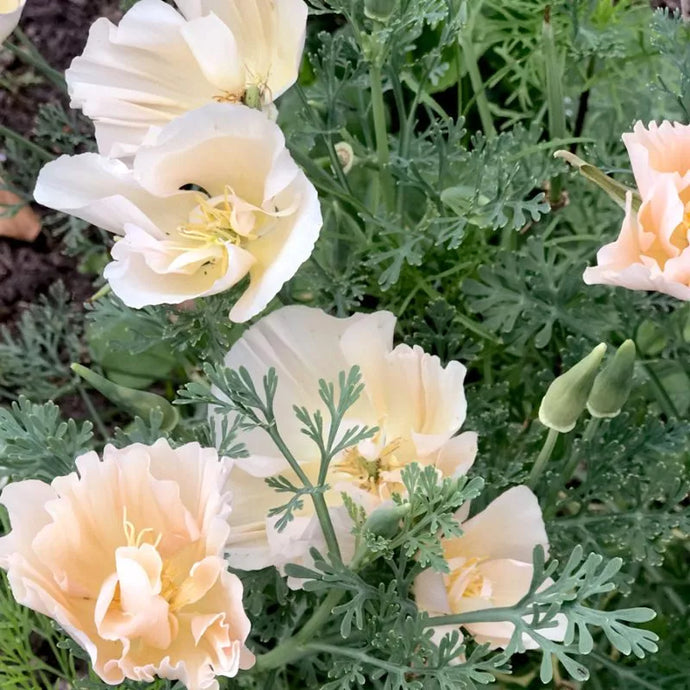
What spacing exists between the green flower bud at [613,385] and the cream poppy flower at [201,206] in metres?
0.18

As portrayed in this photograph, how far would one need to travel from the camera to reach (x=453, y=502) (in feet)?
1.38

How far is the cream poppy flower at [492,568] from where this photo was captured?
0.47 m

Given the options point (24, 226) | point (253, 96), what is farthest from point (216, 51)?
point (24, 226)

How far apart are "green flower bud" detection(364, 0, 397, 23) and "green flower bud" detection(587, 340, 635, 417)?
0.25 meters

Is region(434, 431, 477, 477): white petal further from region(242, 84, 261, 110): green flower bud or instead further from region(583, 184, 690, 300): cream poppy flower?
region(242, 84, 261, 110): green flower bud

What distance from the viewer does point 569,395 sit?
0.47m

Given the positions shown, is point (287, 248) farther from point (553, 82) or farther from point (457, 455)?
point (553, 82)

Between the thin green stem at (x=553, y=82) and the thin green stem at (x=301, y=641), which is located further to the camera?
the thin green stem at (x=553, y=82)

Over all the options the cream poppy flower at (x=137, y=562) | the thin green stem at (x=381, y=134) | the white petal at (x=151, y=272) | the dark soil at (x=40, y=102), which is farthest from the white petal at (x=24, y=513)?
the dark soil at (x=40, y=102)

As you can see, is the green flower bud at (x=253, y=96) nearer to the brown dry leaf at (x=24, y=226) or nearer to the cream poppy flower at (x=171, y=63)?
the cream poppy flower at (x=171, y=63)

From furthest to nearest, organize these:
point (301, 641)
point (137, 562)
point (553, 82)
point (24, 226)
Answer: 1. point (24, 226)
2. point (553, 82)
3. point (301, 641)
4. point (137, 562)

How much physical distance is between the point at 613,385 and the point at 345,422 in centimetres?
16

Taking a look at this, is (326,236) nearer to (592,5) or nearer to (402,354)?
(402,354)

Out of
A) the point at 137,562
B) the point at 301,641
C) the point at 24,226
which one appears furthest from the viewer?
the point at 24,226
